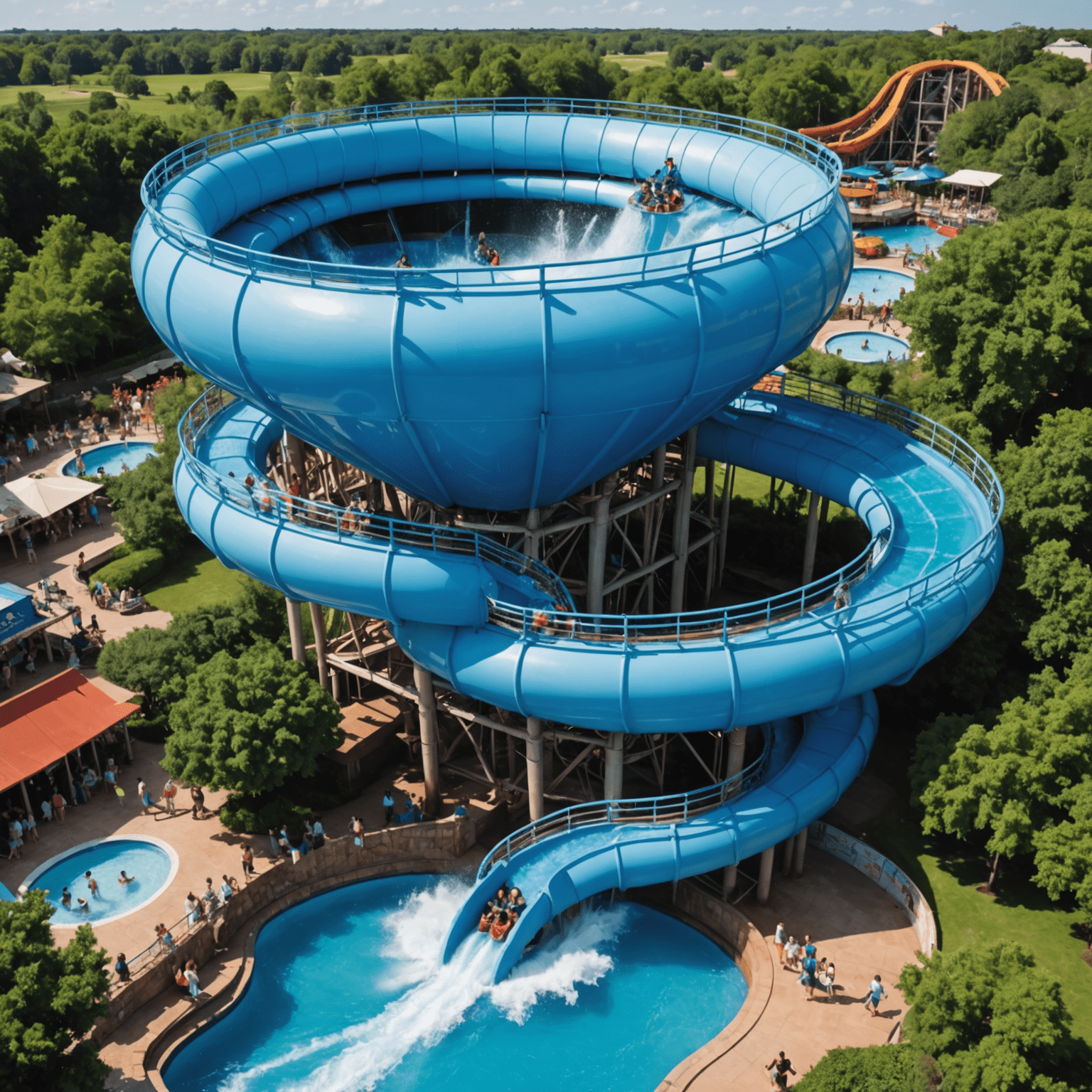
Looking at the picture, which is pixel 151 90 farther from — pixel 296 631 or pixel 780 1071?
pixel 780 1071

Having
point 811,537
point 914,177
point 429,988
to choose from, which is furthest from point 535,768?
point 914,177

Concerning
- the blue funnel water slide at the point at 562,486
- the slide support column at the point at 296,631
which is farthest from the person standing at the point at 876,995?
the slide support column at the point at 296,631

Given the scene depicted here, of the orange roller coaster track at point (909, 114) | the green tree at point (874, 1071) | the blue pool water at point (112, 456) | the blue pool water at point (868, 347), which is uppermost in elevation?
the orange roller coaster track at point (909, 114)

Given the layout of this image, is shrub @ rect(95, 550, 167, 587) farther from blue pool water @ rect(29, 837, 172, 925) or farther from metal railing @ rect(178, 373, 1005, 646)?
blue pool water @ rect(29, 837, 172, 925)

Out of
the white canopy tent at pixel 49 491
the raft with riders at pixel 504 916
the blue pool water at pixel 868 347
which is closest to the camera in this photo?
the raft with riders at pixel 504 916

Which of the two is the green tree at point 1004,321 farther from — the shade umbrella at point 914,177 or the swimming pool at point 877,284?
the shade umbrella at point 914,177

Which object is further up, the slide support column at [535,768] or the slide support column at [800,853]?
the slide support column at [535,768]
